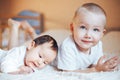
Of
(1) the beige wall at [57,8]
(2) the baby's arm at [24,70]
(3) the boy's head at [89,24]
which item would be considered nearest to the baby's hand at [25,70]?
(2) the baby's arm at [24,70]

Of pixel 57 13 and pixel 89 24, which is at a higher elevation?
pixel 89 24

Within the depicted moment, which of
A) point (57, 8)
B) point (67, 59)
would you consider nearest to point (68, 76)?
point (67, 59)

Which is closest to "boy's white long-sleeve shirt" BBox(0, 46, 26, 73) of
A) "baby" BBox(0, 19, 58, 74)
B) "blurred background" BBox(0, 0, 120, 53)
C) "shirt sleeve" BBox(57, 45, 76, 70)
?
"baby" BBox(0, 19, 58, 74)

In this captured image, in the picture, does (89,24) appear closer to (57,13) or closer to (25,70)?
(25,70)

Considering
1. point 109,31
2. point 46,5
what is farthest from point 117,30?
point 46,5

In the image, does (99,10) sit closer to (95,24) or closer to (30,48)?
(95,24)

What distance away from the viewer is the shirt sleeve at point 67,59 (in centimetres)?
64

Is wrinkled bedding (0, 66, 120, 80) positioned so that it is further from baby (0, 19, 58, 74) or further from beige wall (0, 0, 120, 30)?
beige wall (0, 0, 120, 30)

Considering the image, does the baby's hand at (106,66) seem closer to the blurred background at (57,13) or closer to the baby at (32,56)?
the baby at (32,56)

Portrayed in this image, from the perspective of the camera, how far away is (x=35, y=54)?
2.08 feet

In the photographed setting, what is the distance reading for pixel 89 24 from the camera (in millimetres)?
590

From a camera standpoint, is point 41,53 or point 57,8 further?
point 57,8

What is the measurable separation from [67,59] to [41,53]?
0.07m

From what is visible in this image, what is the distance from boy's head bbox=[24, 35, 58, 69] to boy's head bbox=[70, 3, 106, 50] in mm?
74
